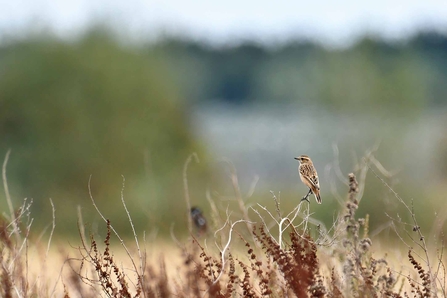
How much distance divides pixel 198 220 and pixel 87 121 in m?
20.8

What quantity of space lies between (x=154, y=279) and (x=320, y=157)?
41388mm

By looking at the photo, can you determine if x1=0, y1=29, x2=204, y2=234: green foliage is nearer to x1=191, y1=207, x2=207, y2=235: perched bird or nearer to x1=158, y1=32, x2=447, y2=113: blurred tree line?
x1=158, y1=32, x2=447, y2=113: blurred tree line

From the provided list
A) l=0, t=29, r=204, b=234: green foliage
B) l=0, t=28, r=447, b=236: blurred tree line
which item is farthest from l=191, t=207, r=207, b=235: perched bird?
l=0, t=29, r=204, b=234: green foliage

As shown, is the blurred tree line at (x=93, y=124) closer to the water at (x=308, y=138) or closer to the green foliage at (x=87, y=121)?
the green foliage at (x=87, y=121)

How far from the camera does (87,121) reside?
26422 millimetres

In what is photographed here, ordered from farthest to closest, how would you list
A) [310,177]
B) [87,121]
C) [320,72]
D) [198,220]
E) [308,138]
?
[308,138], [320,72], [87,121], [310,177], [198,220]

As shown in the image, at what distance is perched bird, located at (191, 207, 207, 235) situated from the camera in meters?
5.98

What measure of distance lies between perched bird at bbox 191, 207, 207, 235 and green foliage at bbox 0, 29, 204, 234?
62.3ft

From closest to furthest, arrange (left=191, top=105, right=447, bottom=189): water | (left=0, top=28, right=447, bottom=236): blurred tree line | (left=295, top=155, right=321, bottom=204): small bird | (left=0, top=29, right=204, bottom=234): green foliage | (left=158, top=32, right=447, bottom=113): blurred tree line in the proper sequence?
(left=295, top=155, right=321, bottom=204): small bird, (left=0, top=28, right=447, bottom=236): blurred tree line, (left=0, top=29, right=204, bottom=234): green foliage, (left=191, top=105, right=447, bottom=189): water, (left=158, top=32, right=447, bottom=113): blurred tree line

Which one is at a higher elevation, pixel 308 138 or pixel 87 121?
pixel 308 138

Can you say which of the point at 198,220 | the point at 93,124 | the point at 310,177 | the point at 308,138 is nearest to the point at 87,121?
the point at 93,124

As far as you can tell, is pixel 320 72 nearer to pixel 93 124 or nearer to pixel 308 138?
pixel 93 124

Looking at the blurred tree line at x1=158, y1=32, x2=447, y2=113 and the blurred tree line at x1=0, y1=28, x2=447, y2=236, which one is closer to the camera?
the blurred tree line at x1=0, y1=28, x2=447, y2=236

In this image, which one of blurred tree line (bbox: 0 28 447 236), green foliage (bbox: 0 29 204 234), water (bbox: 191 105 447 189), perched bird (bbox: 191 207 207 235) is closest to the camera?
perched bird (bbox: 191 207 207 235)
